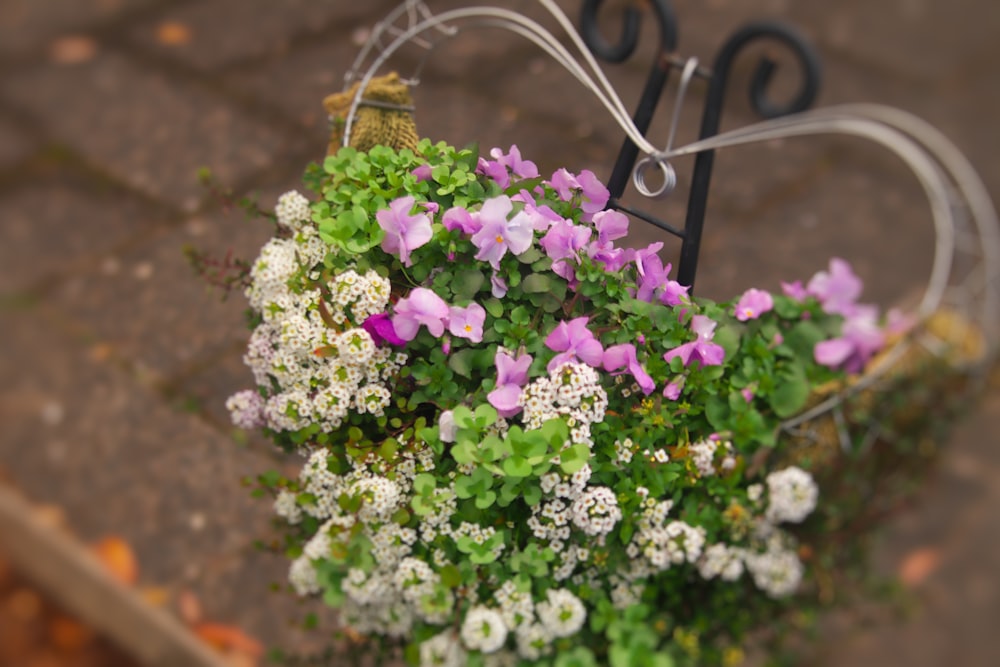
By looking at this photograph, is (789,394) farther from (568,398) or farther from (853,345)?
(568,398)

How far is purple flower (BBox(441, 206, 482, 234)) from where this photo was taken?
47.4 inches

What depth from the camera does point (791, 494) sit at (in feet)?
4.50

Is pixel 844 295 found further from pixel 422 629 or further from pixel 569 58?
pixel 422 629

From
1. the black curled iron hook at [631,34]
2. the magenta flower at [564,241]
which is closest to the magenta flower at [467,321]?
the magenta flower at [564,241]

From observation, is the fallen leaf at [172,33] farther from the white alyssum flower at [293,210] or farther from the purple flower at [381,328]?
the purple flower at [381,328]

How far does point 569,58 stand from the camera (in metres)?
1.37

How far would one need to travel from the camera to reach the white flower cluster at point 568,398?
116cm

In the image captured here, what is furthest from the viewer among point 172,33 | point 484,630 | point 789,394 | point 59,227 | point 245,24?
point 172,33

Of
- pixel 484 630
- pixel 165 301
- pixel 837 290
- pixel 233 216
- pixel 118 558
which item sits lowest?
pixel 118 558

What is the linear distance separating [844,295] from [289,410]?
0.83 metres

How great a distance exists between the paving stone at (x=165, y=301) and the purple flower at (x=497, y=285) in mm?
375

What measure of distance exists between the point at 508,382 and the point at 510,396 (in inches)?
1.0

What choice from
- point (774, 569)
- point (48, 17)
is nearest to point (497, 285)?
point (774, 569)

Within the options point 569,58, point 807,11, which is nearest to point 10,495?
point 569,58
